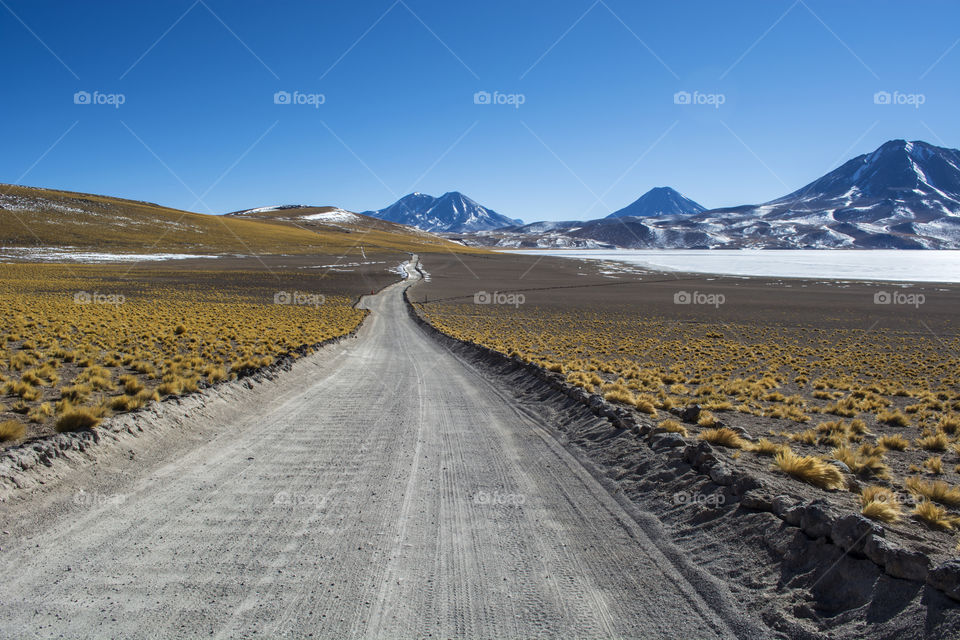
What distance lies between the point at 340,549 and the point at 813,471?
239 inches

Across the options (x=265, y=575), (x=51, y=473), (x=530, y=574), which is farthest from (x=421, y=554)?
A: (x=51, y=473)

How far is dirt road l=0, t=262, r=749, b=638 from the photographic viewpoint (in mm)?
3846

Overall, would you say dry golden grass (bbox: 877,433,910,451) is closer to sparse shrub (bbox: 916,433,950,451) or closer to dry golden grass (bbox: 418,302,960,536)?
dry golden grass (bbox: 418,302,960,536)

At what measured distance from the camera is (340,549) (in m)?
4.81

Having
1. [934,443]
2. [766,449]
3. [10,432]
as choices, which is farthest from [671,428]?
[10,432]

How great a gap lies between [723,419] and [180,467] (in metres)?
10.4

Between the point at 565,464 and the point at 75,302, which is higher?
the point at 75,302

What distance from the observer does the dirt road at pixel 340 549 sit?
385cm

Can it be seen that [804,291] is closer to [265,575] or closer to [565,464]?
[565,464]

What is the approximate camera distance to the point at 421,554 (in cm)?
479

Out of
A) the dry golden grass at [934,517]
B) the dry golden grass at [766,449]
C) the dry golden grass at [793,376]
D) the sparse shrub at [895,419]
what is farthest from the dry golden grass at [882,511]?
the sparse shrub at [895,419]

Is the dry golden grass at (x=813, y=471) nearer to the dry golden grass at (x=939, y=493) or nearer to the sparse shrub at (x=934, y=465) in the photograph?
the dry golden grass at (x=939, y=493)

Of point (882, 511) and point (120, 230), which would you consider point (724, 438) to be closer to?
point (882, 511)

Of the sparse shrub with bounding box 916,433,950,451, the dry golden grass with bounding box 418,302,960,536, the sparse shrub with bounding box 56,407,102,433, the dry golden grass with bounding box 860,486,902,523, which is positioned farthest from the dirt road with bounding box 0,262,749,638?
the sparse shrub with bounding box 916,433,950,451
